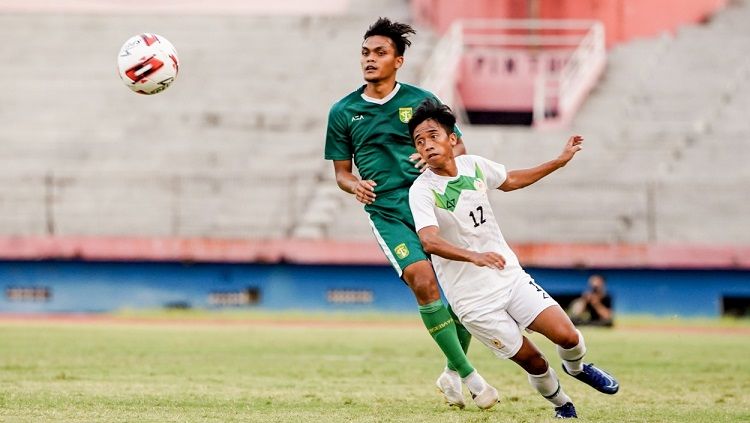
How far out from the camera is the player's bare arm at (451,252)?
8.36m

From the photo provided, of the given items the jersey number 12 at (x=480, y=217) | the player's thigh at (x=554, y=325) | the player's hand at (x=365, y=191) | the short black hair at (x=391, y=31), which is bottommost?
the player's thigh at (x=554, y=325)

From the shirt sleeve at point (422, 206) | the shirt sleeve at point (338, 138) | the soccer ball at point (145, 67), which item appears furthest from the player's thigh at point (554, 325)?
the soccer ball at point (145, 67)

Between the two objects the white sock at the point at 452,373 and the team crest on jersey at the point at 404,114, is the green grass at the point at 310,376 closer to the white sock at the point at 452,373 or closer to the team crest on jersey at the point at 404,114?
the white sock at the point at 452,373

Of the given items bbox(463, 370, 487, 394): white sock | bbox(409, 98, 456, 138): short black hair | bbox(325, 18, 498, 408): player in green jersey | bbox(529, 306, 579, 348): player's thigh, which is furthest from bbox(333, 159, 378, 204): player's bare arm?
bbox(529, 306, 579, 348): player's thigh

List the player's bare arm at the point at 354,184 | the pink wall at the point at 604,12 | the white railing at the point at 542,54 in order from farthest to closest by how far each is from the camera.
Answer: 1. the pink wall at the point at 604,12
2. the white railing at the point at 542,54
3. the player's bare arm at the point at 354,184

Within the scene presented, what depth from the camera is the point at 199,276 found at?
83.8 ft

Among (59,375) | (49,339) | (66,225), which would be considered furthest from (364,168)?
(66,225)

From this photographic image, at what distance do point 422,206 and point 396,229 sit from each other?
0.79m

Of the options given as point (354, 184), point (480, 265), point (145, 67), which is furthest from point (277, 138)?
point (480, 265)

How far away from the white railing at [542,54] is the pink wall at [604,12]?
1.24ft

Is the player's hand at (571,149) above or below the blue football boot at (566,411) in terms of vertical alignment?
above

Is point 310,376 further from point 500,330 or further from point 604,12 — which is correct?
point 604,12

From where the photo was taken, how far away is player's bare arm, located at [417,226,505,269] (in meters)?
8.36

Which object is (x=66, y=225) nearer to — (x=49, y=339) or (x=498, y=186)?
(x=49, y=339)
